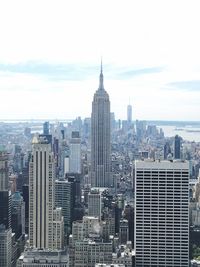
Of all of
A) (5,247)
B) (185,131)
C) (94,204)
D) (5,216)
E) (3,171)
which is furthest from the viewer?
(3,171)

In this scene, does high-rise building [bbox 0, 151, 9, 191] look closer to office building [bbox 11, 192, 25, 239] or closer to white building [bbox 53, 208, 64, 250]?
office building [bbox 11, 192, 25, 239]

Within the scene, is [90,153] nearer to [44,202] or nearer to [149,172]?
[44,202]

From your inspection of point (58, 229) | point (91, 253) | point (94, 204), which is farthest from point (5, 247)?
point (94, 204)

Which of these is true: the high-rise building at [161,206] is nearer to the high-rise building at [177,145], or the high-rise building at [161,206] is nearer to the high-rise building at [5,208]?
the high-rise building at [5,208]

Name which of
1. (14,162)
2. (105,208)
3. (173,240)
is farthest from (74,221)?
(14,162)

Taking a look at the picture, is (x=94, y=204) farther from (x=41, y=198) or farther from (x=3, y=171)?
(x=3, y=171)

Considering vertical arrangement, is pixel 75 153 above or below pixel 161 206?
above
